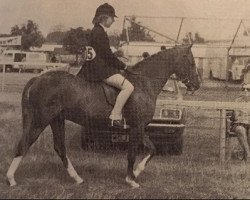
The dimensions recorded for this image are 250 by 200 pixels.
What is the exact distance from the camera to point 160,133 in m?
6.78

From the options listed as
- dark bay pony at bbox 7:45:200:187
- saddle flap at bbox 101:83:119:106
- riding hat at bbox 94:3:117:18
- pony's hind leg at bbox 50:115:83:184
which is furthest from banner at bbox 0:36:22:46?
saddle flap at bbox 101:83:119:106

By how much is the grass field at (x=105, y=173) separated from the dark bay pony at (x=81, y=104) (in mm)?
181

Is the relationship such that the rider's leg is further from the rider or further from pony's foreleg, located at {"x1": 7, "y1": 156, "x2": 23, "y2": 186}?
pony's foreleg, located at {"x1": 7, "y1": 156, "x2": 23, "y2": 186}

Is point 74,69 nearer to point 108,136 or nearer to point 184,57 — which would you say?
point 108,136

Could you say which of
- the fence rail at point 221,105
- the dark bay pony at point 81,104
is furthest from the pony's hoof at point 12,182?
the fence rail at point 221,105

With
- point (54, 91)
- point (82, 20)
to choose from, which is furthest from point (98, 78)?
point (82, 20)

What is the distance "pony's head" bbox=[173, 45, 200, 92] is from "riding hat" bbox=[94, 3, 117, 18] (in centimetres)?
85

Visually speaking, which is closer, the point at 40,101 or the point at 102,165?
the point at 40,101

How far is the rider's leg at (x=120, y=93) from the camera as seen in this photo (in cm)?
555

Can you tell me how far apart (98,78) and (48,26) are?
1038 mm

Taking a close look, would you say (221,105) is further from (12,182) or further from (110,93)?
(12,182)

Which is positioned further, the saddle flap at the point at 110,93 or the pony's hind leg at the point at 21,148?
the saddle flap at the point at 110,93

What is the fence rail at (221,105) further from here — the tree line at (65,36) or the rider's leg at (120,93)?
the rider's leg at (120,93)

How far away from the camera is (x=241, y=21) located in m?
6.45
